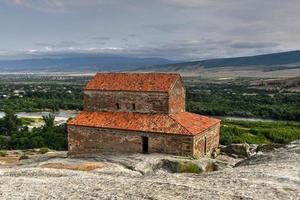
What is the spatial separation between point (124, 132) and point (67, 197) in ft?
46.7

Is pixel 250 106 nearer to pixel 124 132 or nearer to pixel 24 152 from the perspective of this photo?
pixel 24 152

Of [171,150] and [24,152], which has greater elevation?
[171,150]

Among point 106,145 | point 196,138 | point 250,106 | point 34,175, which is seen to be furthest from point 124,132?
point 250,106

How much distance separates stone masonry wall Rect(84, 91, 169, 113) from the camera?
31172 millimetres

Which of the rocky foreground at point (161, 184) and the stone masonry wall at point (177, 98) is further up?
the stone masonry wall at point (177, 98)

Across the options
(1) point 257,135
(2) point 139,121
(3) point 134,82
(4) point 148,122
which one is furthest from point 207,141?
(1) point 257,135

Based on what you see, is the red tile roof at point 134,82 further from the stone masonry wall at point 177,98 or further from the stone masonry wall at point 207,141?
the stone masonry wall at point 207,141

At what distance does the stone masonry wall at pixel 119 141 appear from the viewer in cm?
2834

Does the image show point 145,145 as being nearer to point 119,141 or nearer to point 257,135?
point 119,141

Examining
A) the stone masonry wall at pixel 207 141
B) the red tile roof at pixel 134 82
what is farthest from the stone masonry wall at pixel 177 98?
the stone masonry wall at pixel 207 141

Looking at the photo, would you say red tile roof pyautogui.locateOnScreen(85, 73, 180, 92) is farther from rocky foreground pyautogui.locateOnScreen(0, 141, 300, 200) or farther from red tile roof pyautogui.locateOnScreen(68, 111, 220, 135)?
rocky foreground pyautogui.locateOnScreen(0, 141, 300, 200)

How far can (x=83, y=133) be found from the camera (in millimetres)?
31719

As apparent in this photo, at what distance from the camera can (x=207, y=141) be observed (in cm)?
3148

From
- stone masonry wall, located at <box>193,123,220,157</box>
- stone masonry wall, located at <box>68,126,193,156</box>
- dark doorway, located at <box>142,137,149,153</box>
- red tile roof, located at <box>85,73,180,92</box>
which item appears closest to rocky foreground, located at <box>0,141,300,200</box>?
stone masonry wall, located at <box>68,126,193,156</box>
